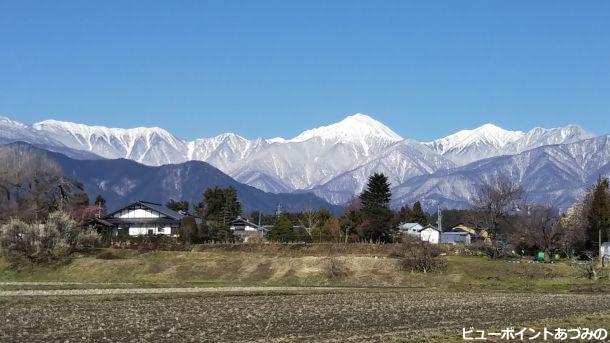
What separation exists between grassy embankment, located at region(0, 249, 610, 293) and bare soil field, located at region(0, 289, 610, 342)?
1733 cm

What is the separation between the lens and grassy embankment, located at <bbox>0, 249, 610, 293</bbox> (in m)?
63.8

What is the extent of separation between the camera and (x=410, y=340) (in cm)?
2312

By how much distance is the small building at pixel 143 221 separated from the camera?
437 feet

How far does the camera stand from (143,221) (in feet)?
442

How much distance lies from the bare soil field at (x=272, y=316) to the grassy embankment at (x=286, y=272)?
56.9 ft

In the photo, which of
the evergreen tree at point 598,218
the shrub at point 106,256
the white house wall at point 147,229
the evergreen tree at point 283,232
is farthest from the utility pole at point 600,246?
the white house wall at point 147,229

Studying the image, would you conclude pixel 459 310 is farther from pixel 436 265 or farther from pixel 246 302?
pixel 436 265

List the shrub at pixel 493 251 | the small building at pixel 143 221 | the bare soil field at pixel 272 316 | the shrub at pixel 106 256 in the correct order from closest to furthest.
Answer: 1. the bare soil field at pixel 272 316
2. the shrub at pixel 106 256
3. the shrub at pixel 493 251
4. the small building at pixel 143 221

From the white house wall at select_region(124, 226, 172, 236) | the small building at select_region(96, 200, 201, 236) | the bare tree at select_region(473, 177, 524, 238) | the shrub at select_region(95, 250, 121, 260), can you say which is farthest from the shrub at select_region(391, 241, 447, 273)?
the white house wall at select_region(124, 226, 172, 236)

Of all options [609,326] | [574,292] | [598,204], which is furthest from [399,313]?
[598,204]

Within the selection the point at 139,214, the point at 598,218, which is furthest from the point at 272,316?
the point at 139,214

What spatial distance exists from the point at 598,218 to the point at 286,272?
42648mm

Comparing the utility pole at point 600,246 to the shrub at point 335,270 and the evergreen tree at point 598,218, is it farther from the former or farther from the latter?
the shrub at point 335,270

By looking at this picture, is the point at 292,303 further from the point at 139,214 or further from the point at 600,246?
the point at 139,214
